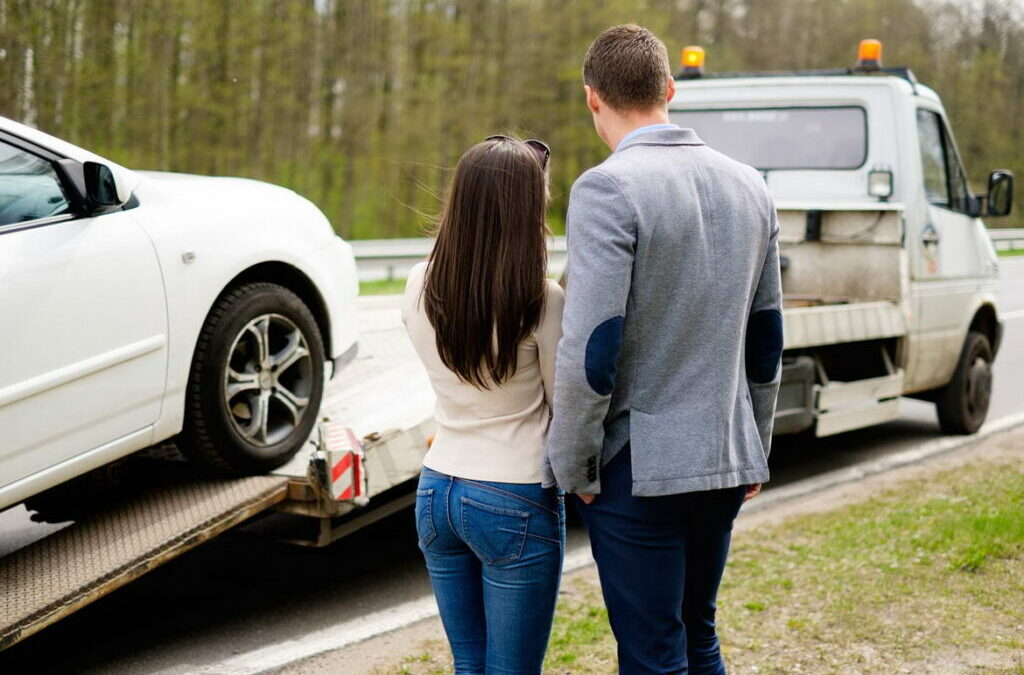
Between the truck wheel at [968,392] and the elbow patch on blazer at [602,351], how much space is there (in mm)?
6623

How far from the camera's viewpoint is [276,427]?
4.46m

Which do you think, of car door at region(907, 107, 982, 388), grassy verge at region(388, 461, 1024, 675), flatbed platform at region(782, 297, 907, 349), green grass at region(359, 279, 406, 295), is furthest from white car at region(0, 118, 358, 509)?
green grass at region(359, 279, 406, 295)

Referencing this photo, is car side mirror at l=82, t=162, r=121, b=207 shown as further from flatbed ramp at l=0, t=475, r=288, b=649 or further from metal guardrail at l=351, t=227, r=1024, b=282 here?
metal guardrail at l=351, t=227, r=1024, b=282

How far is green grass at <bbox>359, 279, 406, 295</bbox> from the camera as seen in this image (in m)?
15.6

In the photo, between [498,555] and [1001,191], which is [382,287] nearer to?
[1001,191]

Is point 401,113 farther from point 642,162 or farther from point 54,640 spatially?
point 642,162

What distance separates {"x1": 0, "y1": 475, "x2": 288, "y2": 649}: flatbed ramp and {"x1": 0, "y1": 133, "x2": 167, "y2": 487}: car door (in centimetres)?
32

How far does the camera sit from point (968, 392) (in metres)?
8.37

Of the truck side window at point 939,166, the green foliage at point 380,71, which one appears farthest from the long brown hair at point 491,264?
the green foliage at point 380,71

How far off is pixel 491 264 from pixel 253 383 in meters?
2.10

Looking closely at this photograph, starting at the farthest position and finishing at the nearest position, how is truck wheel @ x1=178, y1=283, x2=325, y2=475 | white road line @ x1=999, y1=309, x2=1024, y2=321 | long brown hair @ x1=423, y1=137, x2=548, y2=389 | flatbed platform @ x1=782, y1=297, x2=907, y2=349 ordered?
1. white road line @ x1=999, y1=309, x2=1024, y2=321
2. flatbed platform @ x1=782, y1=297, x2=907, y2=349
3. truck wheel @ x1=178, y1=283, x2=325, y2=475
4. long brown hair @ x1=423, y1=137, x2=548, y2=389

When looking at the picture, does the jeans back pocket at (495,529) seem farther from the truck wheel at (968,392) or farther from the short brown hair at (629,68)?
the truck wheel at (968,392)

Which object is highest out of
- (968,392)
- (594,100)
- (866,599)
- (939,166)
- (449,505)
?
(594,100)

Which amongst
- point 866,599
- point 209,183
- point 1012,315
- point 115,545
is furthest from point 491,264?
point 1012,315
